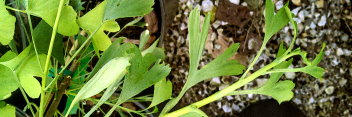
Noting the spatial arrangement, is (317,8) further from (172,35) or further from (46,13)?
(46,13)

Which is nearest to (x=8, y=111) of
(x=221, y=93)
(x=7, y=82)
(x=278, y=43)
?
(x=7, y=82)

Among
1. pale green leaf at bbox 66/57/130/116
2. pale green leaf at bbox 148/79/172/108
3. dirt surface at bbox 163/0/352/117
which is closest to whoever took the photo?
pale green leaf at bbox 66/57/130/116

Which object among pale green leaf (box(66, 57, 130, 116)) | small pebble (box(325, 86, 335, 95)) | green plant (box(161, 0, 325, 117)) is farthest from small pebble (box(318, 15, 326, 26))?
pale green leaf (box(66, 57, 130, 116))

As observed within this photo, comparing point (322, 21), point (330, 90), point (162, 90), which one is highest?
point (162, 90)

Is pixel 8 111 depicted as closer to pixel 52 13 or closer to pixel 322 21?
pixel 52 13

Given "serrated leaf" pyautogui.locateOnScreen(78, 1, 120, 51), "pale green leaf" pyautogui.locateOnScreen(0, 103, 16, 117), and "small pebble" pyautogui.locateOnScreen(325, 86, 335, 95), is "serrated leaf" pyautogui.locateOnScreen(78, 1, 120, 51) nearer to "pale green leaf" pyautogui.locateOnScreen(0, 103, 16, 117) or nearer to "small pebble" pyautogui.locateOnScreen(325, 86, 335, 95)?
"pale green leaf" pyautogui.locateOnScreen(0, 103, 16, 117)

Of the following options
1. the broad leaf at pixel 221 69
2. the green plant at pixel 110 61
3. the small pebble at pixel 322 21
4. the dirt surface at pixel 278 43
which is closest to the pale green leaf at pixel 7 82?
the green plant at pixel 110 61
